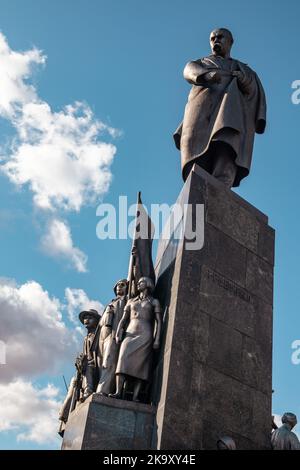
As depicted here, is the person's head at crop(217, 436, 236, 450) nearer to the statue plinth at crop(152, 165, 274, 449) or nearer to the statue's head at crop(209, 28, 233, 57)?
the statue plinth at crop(152, 165, 274, 449)

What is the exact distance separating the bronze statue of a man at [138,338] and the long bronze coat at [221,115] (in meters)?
3.90

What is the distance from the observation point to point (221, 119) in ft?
45.8

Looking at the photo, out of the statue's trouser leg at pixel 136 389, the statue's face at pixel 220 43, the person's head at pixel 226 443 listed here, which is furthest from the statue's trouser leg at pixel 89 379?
the statue's face at pixel 220 43

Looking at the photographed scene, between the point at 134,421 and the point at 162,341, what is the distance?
1.48 meters

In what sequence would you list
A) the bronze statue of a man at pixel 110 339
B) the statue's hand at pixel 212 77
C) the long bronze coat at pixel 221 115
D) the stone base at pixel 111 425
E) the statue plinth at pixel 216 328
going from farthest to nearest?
the statue's hand at pixel 212 77
the long bronze coat at pixel 221 115
the bronze statue of a man at pixel 110 339
the statue plinth at pixel 216 328
the stone base at pixel 111 425

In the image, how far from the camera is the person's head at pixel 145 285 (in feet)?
A: 39.2

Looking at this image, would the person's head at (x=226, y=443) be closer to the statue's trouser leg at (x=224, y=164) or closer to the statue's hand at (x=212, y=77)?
the statue's trouser leg at (x=224, y=164)

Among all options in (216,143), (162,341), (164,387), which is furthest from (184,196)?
(164,387)

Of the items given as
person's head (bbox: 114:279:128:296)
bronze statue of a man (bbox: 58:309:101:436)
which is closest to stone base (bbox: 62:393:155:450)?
bronze statue of a man (bbox: 58:309:101:436)

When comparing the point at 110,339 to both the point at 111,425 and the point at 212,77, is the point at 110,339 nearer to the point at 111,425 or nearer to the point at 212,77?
the point at 111,425

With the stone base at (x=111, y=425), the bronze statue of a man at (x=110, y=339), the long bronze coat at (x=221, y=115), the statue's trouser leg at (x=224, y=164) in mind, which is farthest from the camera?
the long bronze coat at (x=221, y=115)

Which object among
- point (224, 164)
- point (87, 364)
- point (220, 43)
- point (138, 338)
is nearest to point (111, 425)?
point (138, 338)

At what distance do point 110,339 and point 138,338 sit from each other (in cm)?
70
